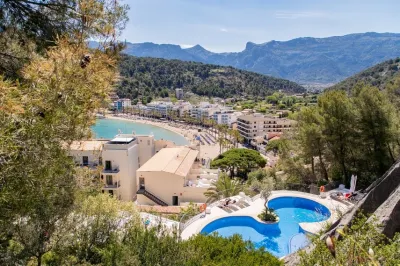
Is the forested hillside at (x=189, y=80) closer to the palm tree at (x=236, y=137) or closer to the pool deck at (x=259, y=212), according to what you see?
the palm tree at (x=236, y=137)

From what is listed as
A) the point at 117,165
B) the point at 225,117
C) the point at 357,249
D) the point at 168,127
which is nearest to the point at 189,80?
the point at 168,127

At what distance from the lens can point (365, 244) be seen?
10.9ft

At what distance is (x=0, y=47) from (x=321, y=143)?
16.9 meters

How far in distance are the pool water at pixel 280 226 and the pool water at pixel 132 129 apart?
151ft

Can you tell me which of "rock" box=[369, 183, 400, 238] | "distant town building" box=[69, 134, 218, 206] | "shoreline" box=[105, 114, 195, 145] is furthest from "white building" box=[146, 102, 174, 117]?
"rock" box=[369, 183, 400, 238]

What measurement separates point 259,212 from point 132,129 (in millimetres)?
65094

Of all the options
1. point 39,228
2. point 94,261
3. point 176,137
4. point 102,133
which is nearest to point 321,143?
point 94,261

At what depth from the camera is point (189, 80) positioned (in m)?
145

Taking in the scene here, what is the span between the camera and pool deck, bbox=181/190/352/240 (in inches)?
474

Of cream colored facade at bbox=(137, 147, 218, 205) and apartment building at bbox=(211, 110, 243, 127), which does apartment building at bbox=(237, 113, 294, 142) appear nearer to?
apartment building at bbox=(211, 110, 243, 127)

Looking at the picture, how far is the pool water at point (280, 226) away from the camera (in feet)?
39.8

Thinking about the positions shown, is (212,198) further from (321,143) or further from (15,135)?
(15,135)

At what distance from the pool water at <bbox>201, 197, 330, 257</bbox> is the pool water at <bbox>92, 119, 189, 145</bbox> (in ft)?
151

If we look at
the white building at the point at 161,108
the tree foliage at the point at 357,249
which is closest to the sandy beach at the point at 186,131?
the white building at the point at 161,108
